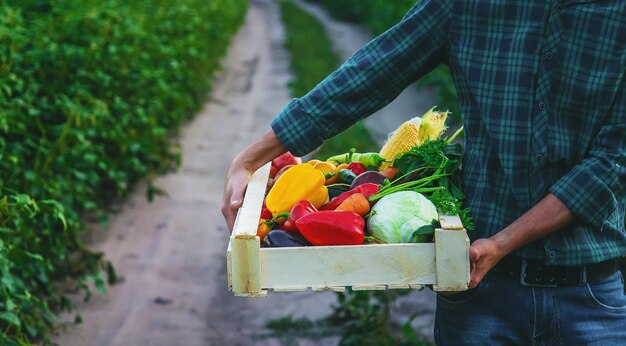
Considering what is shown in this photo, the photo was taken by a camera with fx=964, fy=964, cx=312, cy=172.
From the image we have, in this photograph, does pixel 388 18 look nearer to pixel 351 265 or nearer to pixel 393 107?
pixel 393 107

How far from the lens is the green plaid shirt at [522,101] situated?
2.21 m

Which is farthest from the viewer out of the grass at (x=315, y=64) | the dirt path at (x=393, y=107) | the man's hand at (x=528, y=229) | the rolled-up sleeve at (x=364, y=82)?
the dirt path at (x=393, y=107)

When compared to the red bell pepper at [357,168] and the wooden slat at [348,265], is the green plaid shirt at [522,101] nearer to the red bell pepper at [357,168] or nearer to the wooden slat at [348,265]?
the red bell pepper at [357,168]

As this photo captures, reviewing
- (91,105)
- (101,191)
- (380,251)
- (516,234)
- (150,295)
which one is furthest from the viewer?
(101,191)

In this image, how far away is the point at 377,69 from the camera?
2430 millimetres

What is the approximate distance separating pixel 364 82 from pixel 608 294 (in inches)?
31.3

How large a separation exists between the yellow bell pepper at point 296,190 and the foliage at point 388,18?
249 cm

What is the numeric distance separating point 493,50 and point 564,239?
0.48 m

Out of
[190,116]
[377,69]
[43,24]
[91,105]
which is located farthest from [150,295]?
[190,116]

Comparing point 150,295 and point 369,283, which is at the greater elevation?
point 369,283

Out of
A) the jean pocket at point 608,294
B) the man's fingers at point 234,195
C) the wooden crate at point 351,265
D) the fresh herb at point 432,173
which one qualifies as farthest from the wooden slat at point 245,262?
the jean pocket at point 608,294

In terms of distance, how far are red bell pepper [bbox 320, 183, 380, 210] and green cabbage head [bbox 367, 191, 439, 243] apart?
8 cm

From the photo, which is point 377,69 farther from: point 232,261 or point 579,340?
point 579,340

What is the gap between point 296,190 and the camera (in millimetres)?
2318
